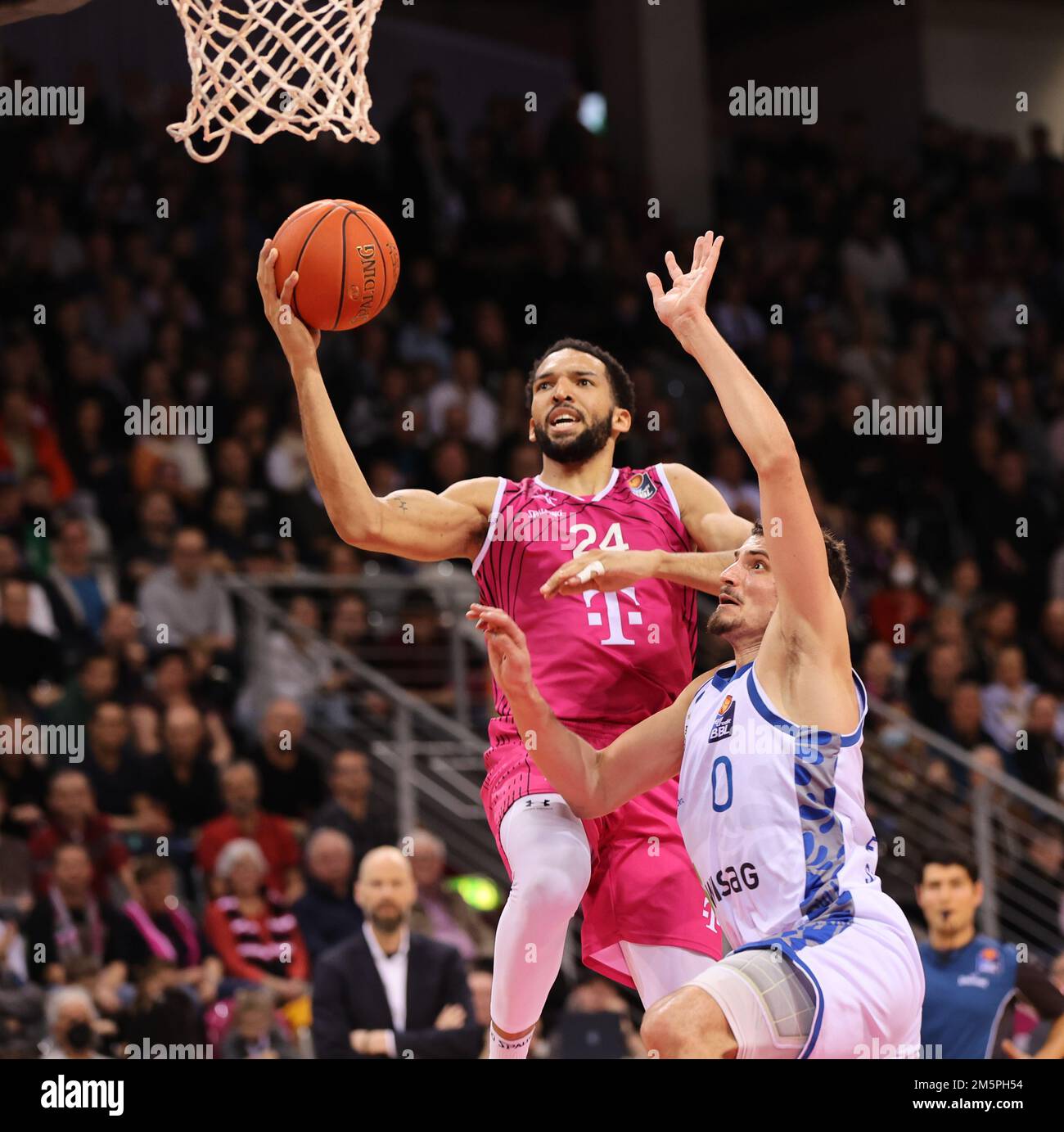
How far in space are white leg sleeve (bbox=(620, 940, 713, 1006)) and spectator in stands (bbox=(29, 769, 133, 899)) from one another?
3.95m

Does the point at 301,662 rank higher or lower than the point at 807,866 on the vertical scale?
higher

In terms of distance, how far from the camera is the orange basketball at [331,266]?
498 centimetres

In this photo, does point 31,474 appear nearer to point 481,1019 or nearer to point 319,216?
point 481,1019

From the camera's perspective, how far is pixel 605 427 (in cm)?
548

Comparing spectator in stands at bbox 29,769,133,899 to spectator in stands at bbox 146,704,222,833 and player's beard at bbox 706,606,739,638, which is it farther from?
player's beard at bbox 706,606,739,638

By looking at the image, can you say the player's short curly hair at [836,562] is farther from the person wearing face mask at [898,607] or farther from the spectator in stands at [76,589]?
the person wearing face mask at [898,607]

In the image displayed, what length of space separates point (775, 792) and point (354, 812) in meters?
5.02

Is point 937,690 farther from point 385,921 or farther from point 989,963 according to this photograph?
point 385,921

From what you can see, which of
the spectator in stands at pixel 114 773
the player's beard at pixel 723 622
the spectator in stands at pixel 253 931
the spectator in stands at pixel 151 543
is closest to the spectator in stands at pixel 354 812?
the spectator in stands at pixel 253 931

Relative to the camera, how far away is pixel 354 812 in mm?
9031

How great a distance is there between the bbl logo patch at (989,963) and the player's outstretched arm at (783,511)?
2.80m

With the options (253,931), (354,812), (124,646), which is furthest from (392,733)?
(253,931)
